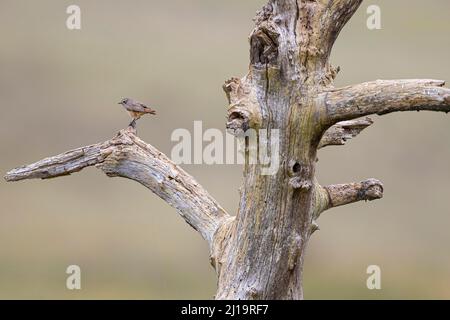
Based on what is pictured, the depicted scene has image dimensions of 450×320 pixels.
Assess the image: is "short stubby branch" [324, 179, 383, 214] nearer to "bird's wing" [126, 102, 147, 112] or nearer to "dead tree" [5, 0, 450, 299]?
"dead tree" [5, 0, 450, 299]

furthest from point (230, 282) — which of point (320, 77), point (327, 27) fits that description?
point (327, 27)

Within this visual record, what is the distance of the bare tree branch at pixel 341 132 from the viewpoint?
6035mm

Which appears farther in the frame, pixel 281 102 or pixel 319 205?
pixel 319 205

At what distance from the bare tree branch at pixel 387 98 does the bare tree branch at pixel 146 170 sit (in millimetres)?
1444

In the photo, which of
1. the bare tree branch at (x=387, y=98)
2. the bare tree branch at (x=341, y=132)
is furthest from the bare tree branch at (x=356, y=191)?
the bare tree branch at (x=387, y=98)

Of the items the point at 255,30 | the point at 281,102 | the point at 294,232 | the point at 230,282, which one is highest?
the point at 255,30

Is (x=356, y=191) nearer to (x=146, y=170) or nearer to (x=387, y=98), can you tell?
(x=387, y=98)

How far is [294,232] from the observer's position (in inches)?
208

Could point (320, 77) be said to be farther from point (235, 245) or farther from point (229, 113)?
point (235, 245)

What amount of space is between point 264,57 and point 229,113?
453 millimetres

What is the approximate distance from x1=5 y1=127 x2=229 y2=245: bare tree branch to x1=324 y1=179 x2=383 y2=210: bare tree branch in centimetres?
89

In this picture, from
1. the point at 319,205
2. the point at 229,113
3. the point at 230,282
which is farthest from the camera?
the point at 319,205

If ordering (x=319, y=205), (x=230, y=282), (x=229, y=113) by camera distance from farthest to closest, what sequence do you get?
(x=319, y=205) < (x=230, y=282) < (x=229, y=113)

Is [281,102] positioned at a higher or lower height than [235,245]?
higher
